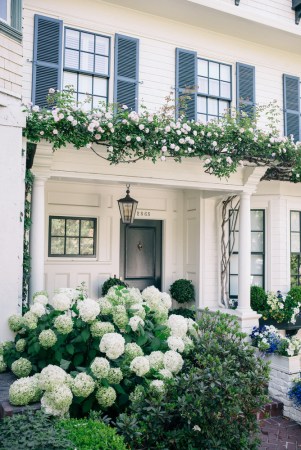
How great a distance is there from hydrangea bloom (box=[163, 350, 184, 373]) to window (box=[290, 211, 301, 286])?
6027mm

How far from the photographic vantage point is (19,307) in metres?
5.18

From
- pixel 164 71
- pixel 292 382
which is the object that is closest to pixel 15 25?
pixel 164 71

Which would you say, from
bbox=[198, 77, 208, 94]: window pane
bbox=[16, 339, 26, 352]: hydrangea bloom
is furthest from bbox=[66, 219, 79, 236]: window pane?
bbox=[16, 339, 26, 352]: hydrangea bloom

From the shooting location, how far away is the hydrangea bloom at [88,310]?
149 inches

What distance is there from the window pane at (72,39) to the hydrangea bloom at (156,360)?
17.6 ft

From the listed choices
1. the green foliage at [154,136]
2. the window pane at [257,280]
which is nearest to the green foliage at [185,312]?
the window pane at [257,280]

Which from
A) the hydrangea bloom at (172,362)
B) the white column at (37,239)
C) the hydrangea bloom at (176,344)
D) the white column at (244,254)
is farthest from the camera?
the white column at (244,254)

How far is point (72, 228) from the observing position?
27.3 feet

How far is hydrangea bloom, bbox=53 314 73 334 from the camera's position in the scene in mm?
3760

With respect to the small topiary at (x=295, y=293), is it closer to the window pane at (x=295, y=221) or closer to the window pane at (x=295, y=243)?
the window pane at (x=295, y=243)

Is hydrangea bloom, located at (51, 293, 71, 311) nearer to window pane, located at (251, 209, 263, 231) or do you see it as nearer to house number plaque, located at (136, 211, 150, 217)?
house number plaque, located at (136, 211, 150, 217)

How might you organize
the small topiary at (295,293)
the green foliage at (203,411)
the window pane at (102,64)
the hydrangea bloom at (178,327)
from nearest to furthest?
the green foliage at (203,411), the hydrangea bloom at (178,327), the window pane at (102,64), the small topiary at (295,293)

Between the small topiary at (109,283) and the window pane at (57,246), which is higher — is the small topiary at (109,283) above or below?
below

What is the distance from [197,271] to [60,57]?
190 inches
